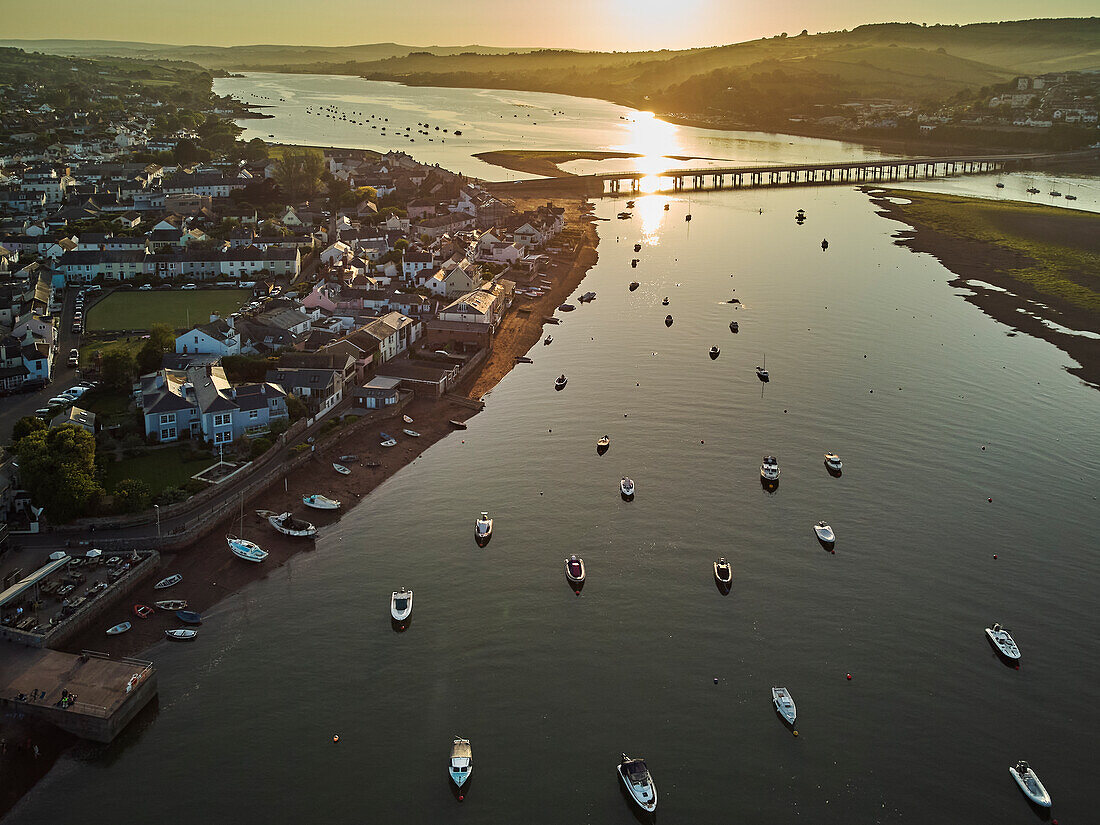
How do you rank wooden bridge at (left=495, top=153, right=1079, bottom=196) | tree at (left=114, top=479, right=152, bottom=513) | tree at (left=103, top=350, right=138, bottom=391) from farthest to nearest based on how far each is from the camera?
1. wooden bridge at (left=495, top=153, right=1079, bottom=196)
2. tree at (left=103, top=350, right=138, bottom=391)
3. tree at (left=114, top=479, right=152, bottom=513)

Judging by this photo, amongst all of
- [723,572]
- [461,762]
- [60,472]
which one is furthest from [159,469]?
[723,572]

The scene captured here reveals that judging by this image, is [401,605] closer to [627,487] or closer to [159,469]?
[627,487]

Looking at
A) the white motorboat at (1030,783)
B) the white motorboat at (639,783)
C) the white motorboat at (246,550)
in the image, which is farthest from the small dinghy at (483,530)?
the white motorboat at (1030,783)

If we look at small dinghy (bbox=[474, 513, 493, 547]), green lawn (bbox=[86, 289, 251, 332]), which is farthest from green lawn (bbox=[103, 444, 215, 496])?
green lawn (bbox=[86, 289, 251, 332])

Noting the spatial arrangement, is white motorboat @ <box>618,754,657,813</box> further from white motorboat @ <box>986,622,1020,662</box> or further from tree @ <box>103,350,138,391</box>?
tree @ <box>103,350,138,391</box>

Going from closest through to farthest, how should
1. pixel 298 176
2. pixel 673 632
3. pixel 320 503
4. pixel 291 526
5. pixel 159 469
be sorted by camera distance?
pixel 673 632 < pixel 291 526 < pixel 320 503 < pixel 159 469 < pixel 298 176

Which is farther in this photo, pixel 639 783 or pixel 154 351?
pixel 154 351
